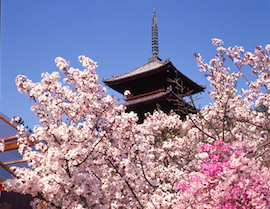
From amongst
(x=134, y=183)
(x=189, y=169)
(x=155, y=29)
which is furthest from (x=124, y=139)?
(x=155, y=29)

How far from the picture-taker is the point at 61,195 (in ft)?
17.2

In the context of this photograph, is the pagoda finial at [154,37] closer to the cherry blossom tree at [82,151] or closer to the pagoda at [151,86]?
the pagoda at [151,86]

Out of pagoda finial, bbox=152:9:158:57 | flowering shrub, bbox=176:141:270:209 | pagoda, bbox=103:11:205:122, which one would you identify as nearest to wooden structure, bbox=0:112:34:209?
flowering shrub, bbox=176:141:270:209

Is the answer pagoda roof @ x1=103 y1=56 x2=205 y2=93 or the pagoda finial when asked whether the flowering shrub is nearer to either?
pagoda roof @ x1=103 y1=56 x2=205 y2=93

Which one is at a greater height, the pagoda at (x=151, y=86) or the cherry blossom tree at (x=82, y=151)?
the pagoda at (x=151, y=86)

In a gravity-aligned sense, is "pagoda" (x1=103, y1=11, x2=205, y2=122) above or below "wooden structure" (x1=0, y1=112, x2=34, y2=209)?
above

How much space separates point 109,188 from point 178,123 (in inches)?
214

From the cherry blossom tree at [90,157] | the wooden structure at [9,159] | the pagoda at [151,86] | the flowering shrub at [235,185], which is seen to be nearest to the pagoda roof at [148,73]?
the pagoda at [151,86]

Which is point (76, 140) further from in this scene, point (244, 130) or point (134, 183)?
point (244, 130)

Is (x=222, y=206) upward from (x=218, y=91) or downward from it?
downward

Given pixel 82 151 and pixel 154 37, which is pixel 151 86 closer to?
pixel 154 37

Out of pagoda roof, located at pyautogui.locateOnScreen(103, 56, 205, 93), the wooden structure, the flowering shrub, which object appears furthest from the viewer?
pagoda roof, located at pyautogui.locateOnScreen(103, 56, 205, 93)

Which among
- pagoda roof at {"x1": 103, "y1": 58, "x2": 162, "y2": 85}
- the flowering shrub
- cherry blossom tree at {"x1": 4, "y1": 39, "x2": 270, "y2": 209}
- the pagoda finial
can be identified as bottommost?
the flowering shrub

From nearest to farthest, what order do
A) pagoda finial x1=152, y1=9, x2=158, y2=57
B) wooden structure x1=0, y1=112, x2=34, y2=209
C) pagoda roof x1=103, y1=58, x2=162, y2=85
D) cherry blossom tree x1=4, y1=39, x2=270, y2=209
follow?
cherry blossom tree x1=4, y1=39, x2=270, y2=209 < wooden structure x1=0, y1=112, x2=34, y2=209 < pagoda roof x1=103, y1=58, x2=162, y2=85 < pagoda finial x1=152, y1=9, x2=158, y2=57
